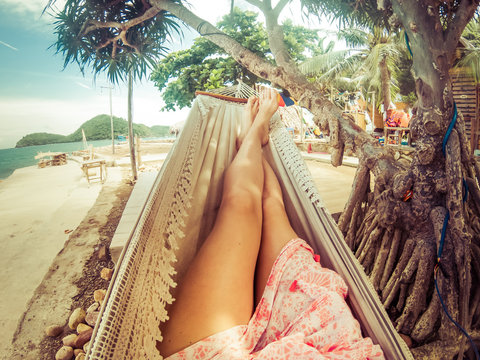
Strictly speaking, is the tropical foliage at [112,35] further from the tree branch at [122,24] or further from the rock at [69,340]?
the rock at [69,340]

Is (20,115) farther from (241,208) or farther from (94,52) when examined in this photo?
(241,208)

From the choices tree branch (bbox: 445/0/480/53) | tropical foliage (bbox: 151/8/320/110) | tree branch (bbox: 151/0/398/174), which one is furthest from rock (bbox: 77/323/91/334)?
tropical foliage (bbox: 151/8/320/110)

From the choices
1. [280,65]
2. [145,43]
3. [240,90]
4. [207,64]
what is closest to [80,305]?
[240,90]

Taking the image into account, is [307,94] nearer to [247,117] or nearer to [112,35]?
[247,117]

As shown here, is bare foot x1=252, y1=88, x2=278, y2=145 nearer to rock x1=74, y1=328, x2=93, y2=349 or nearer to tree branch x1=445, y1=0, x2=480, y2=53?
tree branch x1=445, y1=0, x2=480, y2=53

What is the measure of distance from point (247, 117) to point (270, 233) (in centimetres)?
83

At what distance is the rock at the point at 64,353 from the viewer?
1.10 m

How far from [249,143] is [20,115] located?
50575 mm

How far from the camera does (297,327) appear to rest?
49cm

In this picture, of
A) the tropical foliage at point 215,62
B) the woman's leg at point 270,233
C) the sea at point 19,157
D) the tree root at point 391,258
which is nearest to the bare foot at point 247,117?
the woman's leg at point 270,233

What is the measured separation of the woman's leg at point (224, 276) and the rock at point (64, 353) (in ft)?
3.14

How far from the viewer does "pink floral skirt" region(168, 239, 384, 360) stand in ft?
1.46

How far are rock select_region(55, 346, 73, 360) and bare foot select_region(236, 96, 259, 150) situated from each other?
4.27 feet

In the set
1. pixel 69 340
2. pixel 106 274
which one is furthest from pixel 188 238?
pixel 106 274
